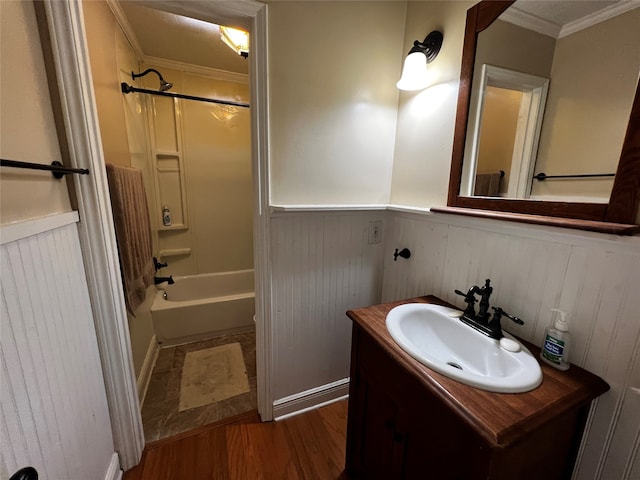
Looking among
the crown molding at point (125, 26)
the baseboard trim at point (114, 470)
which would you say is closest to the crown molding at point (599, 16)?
the crown molding at point (125, 26)

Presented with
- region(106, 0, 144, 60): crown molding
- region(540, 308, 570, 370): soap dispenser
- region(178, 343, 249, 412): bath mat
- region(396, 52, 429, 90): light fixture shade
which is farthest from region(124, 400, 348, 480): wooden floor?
region(106, 0, 144, 60): crown molding

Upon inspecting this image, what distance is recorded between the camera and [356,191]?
139 centimetres

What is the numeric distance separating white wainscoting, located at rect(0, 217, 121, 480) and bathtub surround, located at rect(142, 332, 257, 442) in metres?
0.39

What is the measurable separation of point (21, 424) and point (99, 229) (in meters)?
0.63

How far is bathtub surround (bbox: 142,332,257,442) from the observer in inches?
56.8

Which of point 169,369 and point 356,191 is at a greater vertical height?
point 356,191

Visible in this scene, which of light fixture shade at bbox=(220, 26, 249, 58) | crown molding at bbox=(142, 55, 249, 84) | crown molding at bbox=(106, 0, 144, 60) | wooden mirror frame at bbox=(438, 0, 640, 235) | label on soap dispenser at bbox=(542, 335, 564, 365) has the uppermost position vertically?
crown molding at bbox=(142, 55, 249, 84)

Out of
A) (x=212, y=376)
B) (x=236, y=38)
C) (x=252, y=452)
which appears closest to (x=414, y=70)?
(x=236, y=38)

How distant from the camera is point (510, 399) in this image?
0.62 metres

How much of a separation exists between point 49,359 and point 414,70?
5.43 feet

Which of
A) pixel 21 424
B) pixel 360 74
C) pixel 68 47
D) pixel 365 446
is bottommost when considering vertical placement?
pixel 365 446

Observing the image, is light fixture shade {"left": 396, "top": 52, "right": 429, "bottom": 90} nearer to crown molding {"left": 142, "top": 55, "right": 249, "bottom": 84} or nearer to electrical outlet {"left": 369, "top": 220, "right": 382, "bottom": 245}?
electrical outlet {"left": 369, "top": 220, "right": 382, "bottom": 245}

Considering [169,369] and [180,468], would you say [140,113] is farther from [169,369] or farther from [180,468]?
[180,468]

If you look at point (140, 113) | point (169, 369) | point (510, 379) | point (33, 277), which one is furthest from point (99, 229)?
point (140, 113)
